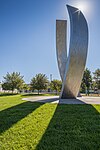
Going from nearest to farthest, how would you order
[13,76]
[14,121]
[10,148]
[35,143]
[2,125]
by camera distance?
[10,148] < [35,143] < [2,125] < [14,121] < [13,76]

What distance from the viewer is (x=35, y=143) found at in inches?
154

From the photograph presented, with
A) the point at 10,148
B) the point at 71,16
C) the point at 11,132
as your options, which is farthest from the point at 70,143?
the point at 71,16

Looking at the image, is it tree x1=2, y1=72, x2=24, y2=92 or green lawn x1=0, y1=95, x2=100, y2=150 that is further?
tree x1=2, y1=72, x2=24, y2=92

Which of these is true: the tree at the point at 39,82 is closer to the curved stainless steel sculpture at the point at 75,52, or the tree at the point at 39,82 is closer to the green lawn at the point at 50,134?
the curved stainless steel sculpture at the point at 75,52

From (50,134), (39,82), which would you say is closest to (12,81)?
(39,82)

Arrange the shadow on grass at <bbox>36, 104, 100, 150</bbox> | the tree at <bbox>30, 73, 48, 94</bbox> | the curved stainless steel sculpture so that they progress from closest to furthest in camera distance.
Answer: the shadow on grass at <bbox>36, 104, 100, 150</bbox> → the curved stainless steel sculpture → the tree at <bbox>30, 73, 48, 94</bbox>

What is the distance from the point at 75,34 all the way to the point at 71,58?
211 centimetres

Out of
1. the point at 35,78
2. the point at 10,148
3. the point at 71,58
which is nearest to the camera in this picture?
the point at 10,148

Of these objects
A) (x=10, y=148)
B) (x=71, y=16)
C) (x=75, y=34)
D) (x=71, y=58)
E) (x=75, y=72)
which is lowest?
(x=10, y=148)

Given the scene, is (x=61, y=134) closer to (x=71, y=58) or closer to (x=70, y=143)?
(x=70, y=143)

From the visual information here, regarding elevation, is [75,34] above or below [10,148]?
above

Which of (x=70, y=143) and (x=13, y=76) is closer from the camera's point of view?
(x=70, y=143)

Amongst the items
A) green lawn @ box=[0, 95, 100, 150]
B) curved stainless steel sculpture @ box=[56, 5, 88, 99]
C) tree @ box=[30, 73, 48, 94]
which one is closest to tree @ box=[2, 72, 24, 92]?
tree @ box=[30, 73, 48, 94]

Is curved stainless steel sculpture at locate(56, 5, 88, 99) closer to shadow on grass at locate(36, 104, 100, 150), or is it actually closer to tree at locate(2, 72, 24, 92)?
shadow on grass at locate(36, 104, 100, 150)
